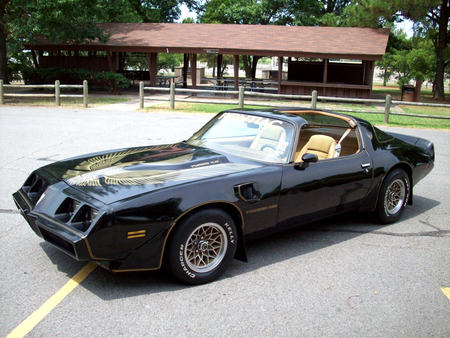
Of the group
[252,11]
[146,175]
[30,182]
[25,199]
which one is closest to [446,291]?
[146,175]

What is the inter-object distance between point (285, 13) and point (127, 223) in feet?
117

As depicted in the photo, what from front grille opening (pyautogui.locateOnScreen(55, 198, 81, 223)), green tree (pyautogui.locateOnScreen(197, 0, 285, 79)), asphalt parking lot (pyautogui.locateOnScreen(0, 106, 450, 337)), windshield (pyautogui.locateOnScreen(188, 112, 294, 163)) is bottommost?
asphalt parking lot (pyautogui.locateOnScreen(0, 106, 450, 337))

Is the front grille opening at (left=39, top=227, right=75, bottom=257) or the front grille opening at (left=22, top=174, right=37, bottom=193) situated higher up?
the front grille opening at (left=22, top=174, right=37, bottom=193)

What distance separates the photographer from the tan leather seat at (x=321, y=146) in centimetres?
527

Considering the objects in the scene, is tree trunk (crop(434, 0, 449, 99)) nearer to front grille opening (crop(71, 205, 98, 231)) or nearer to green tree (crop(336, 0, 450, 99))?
green tree (crop(336, 0, 450, 99))

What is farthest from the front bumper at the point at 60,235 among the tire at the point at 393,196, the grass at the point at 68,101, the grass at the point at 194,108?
the grass at the point at 68,101

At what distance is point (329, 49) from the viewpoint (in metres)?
24.0

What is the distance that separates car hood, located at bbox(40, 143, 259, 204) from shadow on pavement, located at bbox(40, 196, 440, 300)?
30.2 inches

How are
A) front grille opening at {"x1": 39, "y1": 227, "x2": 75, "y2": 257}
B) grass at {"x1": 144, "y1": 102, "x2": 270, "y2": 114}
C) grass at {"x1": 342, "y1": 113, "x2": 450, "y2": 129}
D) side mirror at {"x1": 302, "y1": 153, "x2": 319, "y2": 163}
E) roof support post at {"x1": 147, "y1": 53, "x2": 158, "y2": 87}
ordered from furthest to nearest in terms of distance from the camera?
roof support post at {"x1": 147, "y1": 53, "x2": 158, "y2": 87}, grass at {"x1": 144, "y1": 102, "x2": 270, "y2": 114}, grass at {"x1": 342, "y1": 113, "x2": 450, "y2": 129}, side mirror at {"x1": 302, "y1": 153, "x2": 319, "y2": 163}, front grille opening at {"x1": 39, "y1": 227, "x2": 75, "y2": 257}

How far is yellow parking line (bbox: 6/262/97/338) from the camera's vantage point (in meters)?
3.13

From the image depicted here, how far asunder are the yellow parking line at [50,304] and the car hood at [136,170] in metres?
0.76

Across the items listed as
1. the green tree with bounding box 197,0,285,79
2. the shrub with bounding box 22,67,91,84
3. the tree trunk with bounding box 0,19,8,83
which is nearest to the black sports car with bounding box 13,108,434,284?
the tree trunk with bounding box 0,19,8,83

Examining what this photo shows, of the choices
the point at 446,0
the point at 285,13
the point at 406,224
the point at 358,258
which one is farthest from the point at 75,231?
the point at 285,13

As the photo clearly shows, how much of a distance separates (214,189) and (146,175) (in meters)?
0.64
